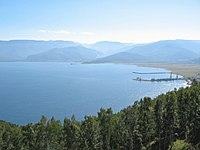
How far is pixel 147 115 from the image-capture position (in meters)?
35.8

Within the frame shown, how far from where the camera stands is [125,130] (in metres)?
33.4

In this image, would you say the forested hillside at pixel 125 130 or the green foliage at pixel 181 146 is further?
the green foliage at pixel 181 146

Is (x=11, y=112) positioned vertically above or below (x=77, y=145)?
below

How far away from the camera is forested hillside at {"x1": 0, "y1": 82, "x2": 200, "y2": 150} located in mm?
30422

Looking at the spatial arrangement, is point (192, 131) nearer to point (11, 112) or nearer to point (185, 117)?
point (185, 117)

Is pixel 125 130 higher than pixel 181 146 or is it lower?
higher

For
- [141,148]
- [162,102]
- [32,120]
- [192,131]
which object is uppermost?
[162,102]

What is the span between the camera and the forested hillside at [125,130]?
99.8ft

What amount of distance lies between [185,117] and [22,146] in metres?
20.7

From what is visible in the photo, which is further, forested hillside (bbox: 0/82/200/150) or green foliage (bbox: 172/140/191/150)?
green foliage (bbox: 172/140/191/150)

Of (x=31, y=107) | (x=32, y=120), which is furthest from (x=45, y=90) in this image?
(x=32, y=120)

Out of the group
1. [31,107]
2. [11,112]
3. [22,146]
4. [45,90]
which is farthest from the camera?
[45,90]

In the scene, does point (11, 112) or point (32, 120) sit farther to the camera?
point (11, 112)

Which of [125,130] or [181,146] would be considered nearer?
[181,146]
